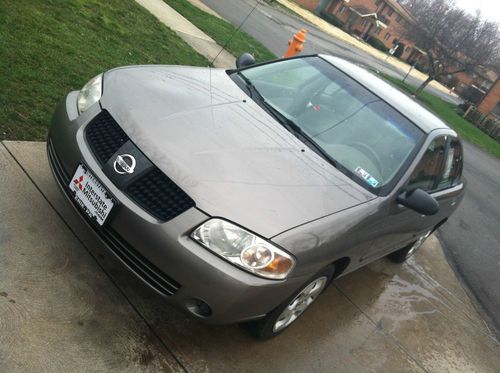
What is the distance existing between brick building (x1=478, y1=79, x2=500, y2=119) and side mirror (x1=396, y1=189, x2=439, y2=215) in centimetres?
4891

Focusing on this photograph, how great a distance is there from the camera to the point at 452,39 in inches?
1172

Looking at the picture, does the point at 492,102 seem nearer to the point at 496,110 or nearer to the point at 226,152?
the point at 496,110

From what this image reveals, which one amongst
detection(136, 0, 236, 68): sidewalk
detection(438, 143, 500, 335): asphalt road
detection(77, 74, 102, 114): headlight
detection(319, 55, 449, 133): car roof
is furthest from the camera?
detection(136, 0, 236, 68): sidewalk

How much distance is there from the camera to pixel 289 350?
315 centimetres

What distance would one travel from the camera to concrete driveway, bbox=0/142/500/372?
98.8 inches

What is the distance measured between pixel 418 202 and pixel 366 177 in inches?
15.1

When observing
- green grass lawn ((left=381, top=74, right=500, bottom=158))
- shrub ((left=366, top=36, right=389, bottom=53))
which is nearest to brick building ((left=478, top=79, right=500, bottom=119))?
shrub ((left=366, top=36, right=389, bottom=53))

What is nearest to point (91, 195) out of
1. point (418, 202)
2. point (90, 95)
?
point (90, 95)

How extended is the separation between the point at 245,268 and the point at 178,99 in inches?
52.8

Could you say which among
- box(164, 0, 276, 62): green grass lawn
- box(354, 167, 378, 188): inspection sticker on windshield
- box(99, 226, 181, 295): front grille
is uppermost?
box(354, 167, 378, 188): inspection sticker on windshield

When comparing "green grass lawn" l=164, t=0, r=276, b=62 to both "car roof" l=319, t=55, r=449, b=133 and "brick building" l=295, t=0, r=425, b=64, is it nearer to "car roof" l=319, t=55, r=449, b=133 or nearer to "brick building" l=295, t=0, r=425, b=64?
"car roof" l=319, t=55, r=449, b=133

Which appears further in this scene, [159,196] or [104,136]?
[104,136]

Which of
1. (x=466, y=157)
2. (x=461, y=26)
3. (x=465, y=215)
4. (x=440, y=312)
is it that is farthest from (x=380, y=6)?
(x=440, y=312)

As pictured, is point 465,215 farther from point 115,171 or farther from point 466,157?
point 466,157
